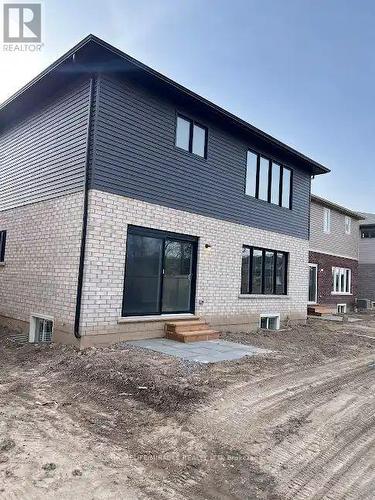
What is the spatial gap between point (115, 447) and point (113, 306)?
4317 mm

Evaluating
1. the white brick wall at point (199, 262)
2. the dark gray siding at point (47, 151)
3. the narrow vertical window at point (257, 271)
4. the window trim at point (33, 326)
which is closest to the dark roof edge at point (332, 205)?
the white brick wall at point (199, 262)

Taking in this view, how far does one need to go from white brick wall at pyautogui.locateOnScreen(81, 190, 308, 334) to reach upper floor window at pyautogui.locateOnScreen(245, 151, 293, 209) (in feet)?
4.14

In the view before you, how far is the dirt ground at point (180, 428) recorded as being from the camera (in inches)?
114

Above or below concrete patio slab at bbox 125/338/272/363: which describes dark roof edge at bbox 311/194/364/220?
above

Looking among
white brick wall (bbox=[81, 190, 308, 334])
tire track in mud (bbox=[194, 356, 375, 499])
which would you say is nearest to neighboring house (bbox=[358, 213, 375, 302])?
white brick wall (bbox=[81, 190, 308, 334])

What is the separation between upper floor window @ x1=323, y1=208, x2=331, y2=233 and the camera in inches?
778

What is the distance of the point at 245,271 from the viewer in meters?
11.3

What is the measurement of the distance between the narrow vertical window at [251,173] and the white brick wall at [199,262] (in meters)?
1.26

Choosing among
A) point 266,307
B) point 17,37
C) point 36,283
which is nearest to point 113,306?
point 36,283

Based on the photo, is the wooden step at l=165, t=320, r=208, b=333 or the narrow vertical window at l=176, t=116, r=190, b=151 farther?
the narrow vertical window at l=176, t=116, r=190, b=151

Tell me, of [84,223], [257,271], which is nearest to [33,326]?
[84,223]

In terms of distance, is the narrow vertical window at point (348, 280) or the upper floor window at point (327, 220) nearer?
the upper floor window at point (327, 220)

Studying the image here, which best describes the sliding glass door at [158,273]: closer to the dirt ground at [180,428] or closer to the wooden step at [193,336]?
the wooden step at [193,336]

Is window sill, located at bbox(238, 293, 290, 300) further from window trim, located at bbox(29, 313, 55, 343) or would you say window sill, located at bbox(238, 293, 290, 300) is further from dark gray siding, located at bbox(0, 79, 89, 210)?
dark gray siding, located at bbox(0, 79, 89, 210)
